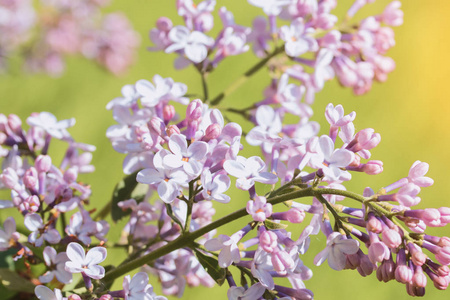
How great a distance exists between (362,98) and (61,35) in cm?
70

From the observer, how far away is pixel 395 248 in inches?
11.7

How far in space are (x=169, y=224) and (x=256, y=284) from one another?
0.12m

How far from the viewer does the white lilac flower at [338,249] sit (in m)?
0.30

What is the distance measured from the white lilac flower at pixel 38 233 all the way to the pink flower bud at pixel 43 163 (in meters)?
0.04

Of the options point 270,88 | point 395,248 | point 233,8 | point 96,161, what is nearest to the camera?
point 395,248

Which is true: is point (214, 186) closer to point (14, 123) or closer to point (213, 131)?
point (213, 131)

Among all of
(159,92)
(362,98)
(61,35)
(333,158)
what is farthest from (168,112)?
(362,98)

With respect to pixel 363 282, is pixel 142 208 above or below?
above

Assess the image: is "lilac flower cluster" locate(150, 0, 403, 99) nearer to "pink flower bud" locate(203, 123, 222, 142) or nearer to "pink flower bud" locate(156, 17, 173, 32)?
"pink flower bud" locate(156, 17, 173, 32)

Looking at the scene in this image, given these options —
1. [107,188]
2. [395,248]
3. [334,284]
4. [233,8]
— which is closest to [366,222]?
[395,248]

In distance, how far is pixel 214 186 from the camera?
1.02ft

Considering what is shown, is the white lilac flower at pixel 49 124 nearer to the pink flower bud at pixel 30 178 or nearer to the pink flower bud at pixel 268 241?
the pink flower bud at pixel 30 178

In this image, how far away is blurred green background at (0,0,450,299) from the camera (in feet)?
3.72

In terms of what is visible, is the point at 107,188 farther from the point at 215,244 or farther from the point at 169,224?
the point at 215,244
